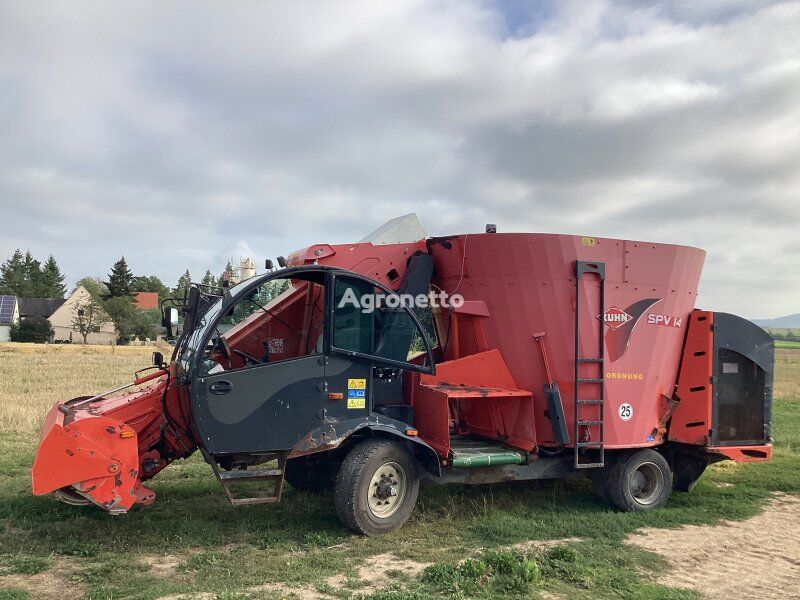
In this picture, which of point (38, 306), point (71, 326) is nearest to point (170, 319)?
point (71, 326)

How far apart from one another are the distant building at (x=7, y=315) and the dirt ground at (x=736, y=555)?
212ft

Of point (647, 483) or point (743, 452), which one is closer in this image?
point (647, 483)

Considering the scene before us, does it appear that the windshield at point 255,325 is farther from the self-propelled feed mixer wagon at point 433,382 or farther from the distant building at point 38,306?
the distant building at point 38,306

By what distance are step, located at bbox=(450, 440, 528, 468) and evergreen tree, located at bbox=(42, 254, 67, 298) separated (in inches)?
3459

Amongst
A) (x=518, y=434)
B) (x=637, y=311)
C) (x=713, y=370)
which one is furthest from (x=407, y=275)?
(x=713, y=370)

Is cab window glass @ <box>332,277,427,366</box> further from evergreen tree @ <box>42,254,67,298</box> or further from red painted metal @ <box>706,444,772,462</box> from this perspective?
evergreen tree @ <box>42,254,67,298</box>

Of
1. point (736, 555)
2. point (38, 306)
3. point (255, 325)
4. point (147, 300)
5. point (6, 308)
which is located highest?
point (147, 300)

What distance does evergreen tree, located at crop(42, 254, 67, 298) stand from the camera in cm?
8369

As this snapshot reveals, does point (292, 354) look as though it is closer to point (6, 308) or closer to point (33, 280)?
point (6, 308)

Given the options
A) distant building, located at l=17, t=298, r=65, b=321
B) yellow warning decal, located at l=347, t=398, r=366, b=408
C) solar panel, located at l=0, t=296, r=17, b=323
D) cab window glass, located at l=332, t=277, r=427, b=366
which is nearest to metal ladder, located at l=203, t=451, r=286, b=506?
yellow warning decal, located at l=347, t=398, r=366, b=408

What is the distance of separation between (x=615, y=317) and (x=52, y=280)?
91.2 m

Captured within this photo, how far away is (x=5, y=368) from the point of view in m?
23.9

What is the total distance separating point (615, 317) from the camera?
7848 millimetres

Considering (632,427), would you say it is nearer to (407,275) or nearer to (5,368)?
(407,275)
